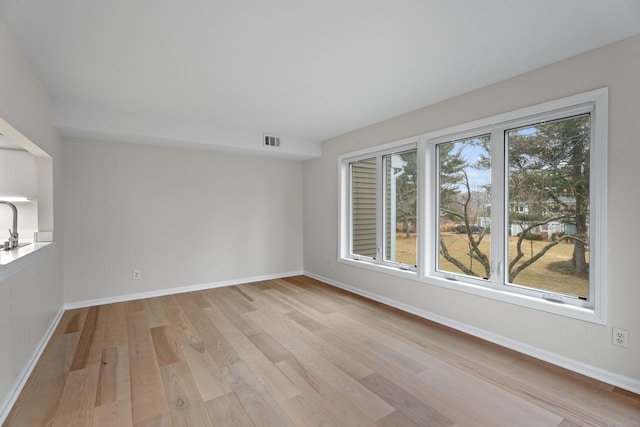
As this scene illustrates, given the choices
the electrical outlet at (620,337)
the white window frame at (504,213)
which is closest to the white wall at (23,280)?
the white window frame at (504,213)

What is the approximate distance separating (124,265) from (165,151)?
65.9 inches

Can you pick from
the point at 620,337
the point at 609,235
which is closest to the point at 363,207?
the point at 609,235

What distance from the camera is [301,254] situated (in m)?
5.60

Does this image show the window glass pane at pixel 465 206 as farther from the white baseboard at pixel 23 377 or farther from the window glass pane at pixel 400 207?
the white baseboard at pixel 23 377

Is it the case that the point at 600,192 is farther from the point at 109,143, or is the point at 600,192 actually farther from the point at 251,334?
the point at 109,143

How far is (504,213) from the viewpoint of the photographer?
2787 mm

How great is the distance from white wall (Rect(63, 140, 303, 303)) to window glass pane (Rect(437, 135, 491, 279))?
2830mm

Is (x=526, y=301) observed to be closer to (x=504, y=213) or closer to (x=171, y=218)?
(x=504, y=213)

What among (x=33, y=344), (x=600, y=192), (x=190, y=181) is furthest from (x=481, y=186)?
(x=33, y=344)

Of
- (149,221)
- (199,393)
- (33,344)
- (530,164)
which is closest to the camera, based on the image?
(199,393)

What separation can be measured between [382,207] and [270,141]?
6.42 ft

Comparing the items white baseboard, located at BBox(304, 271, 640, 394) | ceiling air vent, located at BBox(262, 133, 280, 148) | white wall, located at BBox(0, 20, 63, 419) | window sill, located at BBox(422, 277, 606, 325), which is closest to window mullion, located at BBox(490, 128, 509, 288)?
window sill, located at BBox(422, 277, 606, 325)

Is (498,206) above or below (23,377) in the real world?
above

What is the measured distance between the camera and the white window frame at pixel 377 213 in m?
3.69
